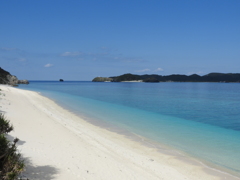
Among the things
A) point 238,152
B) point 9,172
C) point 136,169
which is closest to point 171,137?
point 238,152

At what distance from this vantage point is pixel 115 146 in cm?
1169

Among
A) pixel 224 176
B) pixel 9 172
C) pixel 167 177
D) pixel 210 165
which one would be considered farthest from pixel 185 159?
pixel 9 172

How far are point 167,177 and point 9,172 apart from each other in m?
5.75

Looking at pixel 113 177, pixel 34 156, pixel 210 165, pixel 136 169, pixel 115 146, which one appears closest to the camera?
pixel 113 177

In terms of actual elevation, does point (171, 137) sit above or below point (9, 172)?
below

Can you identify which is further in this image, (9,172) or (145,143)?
(145,143)

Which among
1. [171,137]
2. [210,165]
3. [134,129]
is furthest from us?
[134,129]

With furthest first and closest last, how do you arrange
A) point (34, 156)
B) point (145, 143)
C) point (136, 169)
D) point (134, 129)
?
point (134, 129)
point (145, 143)
point (136, 169)
point (34, 156)

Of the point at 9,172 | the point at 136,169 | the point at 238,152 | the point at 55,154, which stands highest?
the point at 9,172

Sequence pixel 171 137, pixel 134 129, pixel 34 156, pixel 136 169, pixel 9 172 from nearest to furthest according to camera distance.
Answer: pixel 9 172
pixel 34 156
pixel 136 169
pixel 171 137
pixel 134 129

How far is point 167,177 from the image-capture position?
8086 millimetres

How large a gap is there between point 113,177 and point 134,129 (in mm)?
10214

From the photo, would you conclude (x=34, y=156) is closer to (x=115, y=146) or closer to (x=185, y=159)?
(x=115, y=146)

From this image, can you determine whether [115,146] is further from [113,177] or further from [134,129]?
[134,129]
